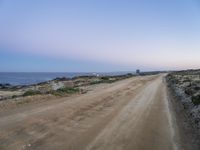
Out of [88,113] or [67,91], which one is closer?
[88,113]

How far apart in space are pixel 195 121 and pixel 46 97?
1514 cm

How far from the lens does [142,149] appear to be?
10.7m

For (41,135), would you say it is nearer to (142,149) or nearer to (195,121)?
(142,149)

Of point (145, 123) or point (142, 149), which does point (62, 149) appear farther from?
point (145, 123)

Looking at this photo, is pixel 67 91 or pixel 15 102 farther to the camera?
pixel 67 91

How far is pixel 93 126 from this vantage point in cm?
1449

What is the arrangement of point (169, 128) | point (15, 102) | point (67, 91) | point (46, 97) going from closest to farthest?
point (169, 128), point (15, 102), point (46, 97), point (67, 91)

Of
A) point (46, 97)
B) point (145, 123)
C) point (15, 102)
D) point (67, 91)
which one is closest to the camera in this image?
point (145, 123)

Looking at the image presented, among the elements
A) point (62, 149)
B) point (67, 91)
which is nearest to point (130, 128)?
point (62, 149)

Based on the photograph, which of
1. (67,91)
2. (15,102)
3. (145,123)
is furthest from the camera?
(67,91)

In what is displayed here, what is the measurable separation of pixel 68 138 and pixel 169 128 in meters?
4.89

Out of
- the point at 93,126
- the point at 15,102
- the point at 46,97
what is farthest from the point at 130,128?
the point at 46,97

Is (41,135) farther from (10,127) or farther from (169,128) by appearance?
(169,128)

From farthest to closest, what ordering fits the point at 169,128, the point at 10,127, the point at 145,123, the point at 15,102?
the point at 15,102, the point at 145,123, the point at 169,128, the point at 10,127
